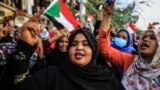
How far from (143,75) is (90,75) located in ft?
3.24

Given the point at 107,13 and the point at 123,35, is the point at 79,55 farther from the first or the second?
the point at 123,35

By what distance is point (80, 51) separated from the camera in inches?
131

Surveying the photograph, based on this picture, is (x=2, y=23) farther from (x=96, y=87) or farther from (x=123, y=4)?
(x=96, y=87)

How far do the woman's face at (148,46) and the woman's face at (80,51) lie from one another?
2.92ft

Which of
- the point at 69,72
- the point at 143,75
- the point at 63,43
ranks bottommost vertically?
the point at 143,75

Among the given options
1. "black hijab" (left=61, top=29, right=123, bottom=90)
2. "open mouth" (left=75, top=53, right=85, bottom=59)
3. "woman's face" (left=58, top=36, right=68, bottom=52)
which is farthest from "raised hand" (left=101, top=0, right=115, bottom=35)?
"woman's face" (left=58, top=36, right=68, bottom=52)

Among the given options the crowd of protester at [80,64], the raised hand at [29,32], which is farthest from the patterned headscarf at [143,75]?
the raised hand at [29,32]

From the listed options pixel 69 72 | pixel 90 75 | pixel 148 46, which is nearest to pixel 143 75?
pixel 148 46

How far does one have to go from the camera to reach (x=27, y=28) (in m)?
2.79

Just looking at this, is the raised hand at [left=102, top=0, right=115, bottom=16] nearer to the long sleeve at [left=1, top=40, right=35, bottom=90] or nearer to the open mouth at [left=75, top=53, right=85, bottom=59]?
the open mouth at [left=75, top=53, right=85, bottom=59]

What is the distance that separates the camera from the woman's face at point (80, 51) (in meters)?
3.30

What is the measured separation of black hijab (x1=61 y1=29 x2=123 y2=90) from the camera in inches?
127

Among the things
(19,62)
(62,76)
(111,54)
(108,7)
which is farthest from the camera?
(111,54)

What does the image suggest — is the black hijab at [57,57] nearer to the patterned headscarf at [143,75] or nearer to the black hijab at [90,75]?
the patterned headscarf at [143,75]
